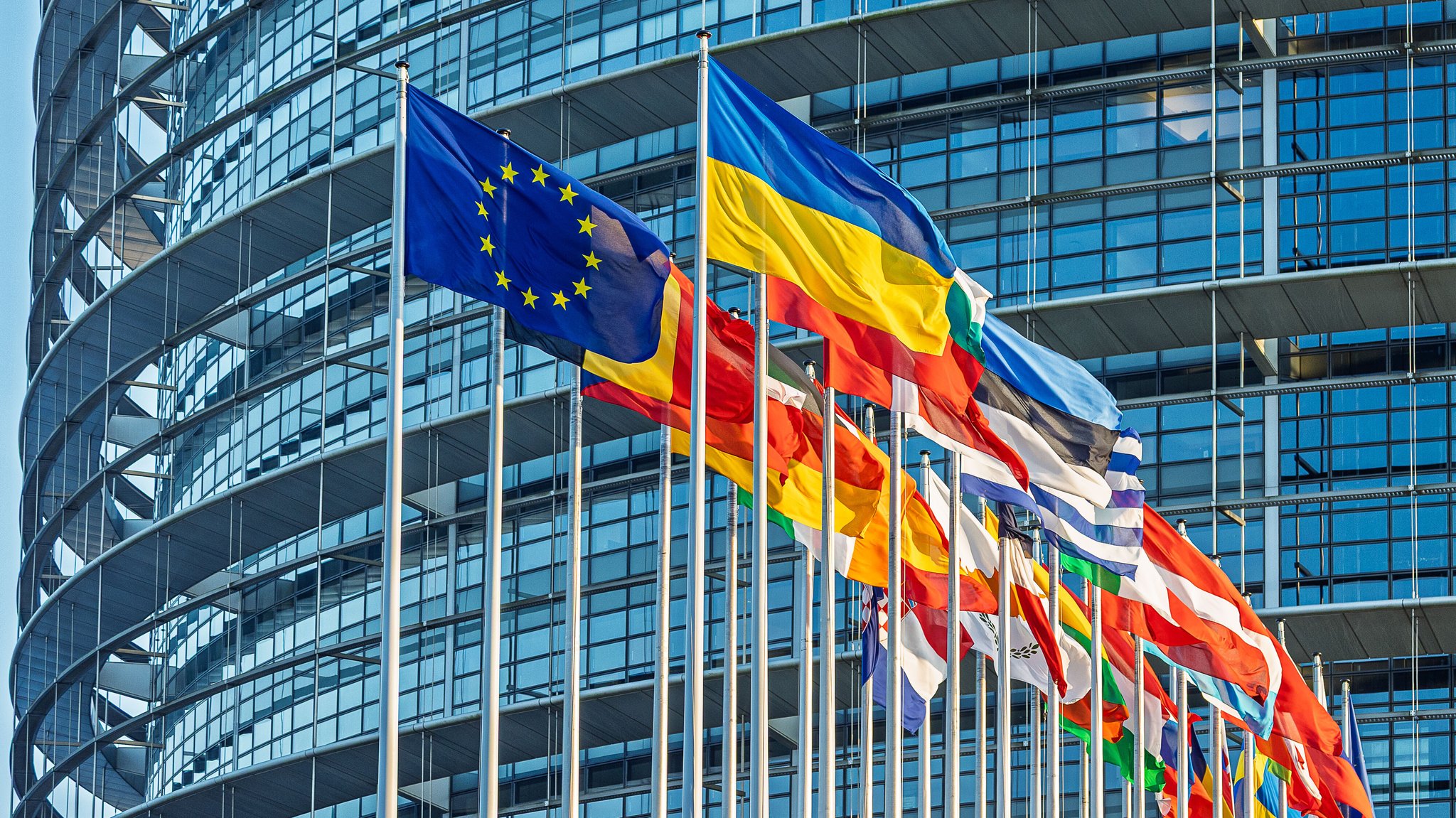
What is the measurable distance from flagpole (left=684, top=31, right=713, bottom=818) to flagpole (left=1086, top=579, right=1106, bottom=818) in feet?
24.3

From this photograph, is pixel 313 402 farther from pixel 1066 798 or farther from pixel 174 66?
pixel 1066 798

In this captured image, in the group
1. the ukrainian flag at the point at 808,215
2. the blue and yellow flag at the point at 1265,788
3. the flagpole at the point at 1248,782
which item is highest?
the ukrainian flag at the point at 808,215

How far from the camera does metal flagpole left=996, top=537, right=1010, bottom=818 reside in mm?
23906

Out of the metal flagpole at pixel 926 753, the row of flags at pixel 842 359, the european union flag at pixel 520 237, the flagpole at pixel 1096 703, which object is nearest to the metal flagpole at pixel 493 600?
the european union flag at pixel 520 237

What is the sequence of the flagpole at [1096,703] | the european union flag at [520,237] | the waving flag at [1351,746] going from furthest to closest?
the waving flag at [1351,746] → the flagpole at [1096,703] → the european union flag at [520,237]

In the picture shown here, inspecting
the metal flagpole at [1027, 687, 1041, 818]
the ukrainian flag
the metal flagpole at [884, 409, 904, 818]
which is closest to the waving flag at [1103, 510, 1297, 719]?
the metal flagpole at [1027, 687, 1041, 818]

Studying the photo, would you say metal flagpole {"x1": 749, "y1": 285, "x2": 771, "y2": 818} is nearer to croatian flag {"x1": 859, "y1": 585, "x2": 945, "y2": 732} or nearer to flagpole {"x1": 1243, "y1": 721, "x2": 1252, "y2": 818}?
croatian flag {"x1": 859, "y1": 585, "x2": 945, "y2": 732}

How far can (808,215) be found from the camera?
18.4m

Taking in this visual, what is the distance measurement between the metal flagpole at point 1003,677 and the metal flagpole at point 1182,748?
338 cm

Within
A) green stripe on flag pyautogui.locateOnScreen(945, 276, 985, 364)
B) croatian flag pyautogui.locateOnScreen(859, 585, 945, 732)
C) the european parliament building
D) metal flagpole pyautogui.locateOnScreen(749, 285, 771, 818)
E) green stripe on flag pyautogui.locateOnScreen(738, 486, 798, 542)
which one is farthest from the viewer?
the european parliament building

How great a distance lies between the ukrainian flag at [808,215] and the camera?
723 inches

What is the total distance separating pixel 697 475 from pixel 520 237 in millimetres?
2320

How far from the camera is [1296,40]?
43625 mm

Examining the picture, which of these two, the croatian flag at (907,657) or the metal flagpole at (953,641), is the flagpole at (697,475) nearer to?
the metal flagpole at (953,641)
